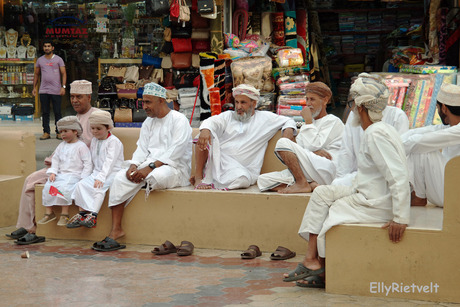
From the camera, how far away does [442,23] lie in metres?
10.6

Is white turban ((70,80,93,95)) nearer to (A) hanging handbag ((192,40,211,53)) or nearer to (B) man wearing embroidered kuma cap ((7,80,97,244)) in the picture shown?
(B) man wearing embroidered kuma cap ((7,80,97,244))

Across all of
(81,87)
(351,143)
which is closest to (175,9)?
(81,87)

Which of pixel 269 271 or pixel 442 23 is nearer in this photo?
pixel 269 271

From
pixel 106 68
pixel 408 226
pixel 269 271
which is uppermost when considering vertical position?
pixel 106 68

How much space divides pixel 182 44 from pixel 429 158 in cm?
556

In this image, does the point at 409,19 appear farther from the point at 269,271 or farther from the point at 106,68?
the point at 269,271

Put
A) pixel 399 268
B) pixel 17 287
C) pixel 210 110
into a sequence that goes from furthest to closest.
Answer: pixel 210 110
pixel 17 287
pixel 399 268

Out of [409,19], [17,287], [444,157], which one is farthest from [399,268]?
[409,19]

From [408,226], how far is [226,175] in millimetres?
2284

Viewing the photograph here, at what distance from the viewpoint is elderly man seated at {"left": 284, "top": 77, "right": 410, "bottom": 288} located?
5.19 meters

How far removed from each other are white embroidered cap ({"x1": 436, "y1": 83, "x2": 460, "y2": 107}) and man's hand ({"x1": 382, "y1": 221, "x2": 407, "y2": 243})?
1.07 m

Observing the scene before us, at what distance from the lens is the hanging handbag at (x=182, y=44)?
1080cm

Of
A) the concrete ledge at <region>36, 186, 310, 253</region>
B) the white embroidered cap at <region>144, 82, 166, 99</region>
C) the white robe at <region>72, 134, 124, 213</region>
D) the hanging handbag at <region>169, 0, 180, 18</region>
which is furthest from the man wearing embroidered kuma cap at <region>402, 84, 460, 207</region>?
→ the hanging handbag at <region>169, 0, 180, 18</region>

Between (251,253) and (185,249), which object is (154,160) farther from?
(251,253)
